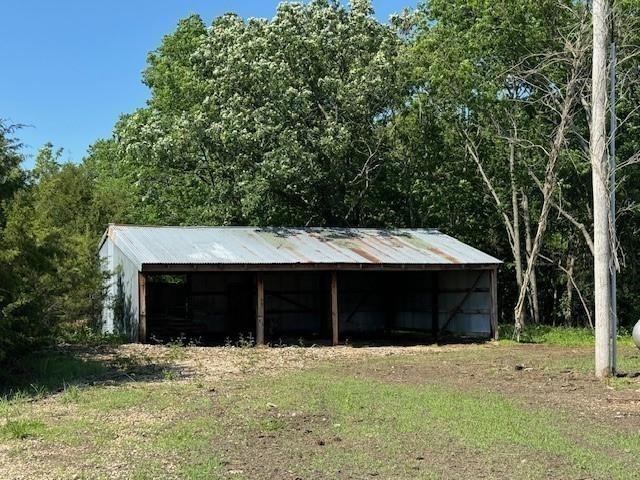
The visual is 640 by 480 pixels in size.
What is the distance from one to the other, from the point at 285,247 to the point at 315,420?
1216 centimetres

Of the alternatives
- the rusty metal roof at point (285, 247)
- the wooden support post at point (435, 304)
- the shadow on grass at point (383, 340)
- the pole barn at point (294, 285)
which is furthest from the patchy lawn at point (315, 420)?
the wooden support post at point (435, 304)

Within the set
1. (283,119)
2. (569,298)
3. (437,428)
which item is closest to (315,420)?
(437,428)

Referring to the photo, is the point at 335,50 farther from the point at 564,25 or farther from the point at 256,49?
the point at 564,25

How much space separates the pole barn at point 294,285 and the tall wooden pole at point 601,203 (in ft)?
25.3

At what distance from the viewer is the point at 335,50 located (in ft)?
84.3

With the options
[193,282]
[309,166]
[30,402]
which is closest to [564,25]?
[309,166]

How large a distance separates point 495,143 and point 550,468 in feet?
67.3

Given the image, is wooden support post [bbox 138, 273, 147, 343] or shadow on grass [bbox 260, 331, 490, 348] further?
shadow on grass [bbox 260, 331, 490, 348]

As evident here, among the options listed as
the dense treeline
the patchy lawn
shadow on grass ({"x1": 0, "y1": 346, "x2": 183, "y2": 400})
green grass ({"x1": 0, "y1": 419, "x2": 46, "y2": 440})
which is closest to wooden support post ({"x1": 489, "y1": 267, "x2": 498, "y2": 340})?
the dense treeline

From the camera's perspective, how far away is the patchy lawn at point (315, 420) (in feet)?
21.4

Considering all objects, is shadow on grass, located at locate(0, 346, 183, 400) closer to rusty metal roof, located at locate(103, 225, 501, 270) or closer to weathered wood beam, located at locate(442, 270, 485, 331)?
rusty metal roof, located at locate(103, 225, 501, 270)

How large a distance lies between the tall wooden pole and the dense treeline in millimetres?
7556

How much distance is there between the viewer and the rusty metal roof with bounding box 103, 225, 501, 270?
734 inches

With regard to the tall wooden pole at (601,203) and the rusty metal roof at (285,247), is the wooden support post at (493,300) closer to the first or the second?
the rusty metal roof at (285,247)
